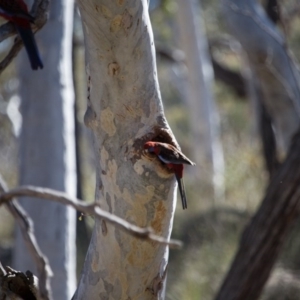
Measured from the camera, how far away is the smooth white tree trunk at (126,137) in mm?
1852

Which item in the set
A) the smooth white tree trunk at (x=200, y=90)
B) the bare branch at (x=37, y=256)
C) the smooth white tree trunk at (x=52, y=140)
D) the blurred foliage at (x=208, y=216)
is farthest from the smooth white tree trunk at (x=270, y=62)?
the bare branch at (x=37, y=256)

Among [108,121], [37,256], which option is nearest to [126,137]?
[108,121]

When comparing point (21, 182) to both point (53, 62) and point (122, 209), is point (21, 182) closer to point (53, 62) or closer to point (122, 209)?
point (53, 62)

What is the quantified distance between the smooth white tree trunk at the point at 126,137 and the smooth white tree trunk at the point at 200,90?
7.37 m

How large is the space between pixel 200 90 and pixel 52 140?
663cm

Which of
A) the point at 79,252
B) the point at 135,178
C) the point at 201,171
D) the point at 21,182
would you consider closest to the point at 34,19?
the point at 135,178

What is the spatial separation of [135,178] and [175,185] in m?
0.10

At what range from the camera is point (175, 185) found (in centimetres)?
186

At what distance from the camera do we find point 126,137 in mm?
1889

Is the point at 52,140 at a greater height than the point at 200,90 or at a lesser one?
lesser

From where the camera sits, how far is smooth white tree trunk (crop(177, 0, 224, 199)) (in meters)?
10.0

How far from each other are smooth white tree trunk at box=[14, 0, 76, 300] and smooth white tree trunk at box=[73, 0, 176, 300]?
1.99 metres

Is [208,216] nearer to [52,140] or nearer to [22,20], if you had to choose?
[52,140]

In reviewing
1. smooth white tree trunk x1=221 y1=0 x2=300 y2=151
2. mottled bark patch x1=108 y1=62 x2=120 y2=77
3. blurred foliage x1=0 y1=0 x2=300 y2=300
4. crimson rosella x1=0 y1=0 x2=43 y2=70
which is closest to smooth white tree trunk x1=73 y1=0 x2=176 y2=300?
mottled bark patch x1=108 y1=62 x2=120 y2=77
